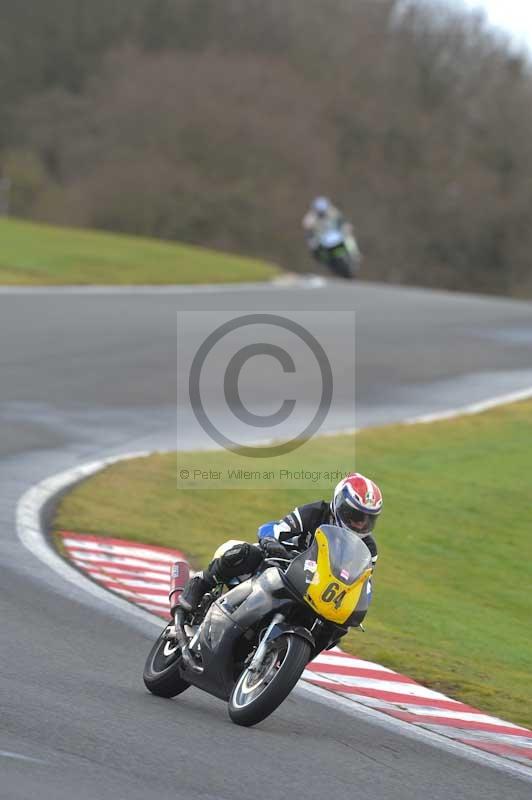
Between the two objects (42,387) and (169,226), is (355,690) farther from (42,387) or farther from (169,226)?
(169,226)

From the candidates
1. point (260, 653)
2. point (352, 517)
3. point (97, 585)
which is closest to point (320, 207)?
point (97, 585)

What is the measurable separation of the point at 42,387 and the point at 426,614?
9138 millimetres

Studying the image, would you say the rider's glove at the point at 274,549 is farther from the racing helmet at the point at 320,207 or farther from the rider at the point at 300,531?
the racing helmet at the point at 320,207

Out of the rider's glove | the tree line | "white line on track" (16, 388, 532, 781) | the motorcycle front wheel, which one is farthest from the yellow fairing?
the tree line

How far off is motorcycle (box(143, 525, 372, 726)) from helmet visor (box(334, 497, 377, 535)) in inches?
3.8

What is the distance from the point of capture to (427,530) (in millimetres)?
12539

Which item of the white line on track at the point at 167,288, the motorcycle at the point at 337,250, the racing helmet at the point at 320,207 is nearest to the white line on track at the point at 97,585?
the white line on track at the point at 167,288

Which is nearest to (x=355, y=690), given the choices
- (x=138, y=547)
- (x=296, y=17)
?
(x=138, y=547)

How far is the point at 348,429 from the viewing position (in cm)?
1745

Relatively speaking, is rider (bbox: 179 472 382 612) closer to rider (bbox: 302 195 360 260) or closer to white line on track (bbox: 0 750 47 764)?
white line on track (bbox: 0 750 47 764)

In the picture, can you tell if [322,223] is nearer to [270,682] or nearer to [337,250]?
[337,250]

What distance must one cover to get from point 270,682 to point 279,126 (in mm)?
56183

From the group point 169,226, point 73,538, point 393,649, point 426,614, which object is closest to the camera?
point 393,649

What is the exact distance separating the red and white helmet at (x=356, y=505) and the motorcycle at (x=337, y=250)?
26875mm
